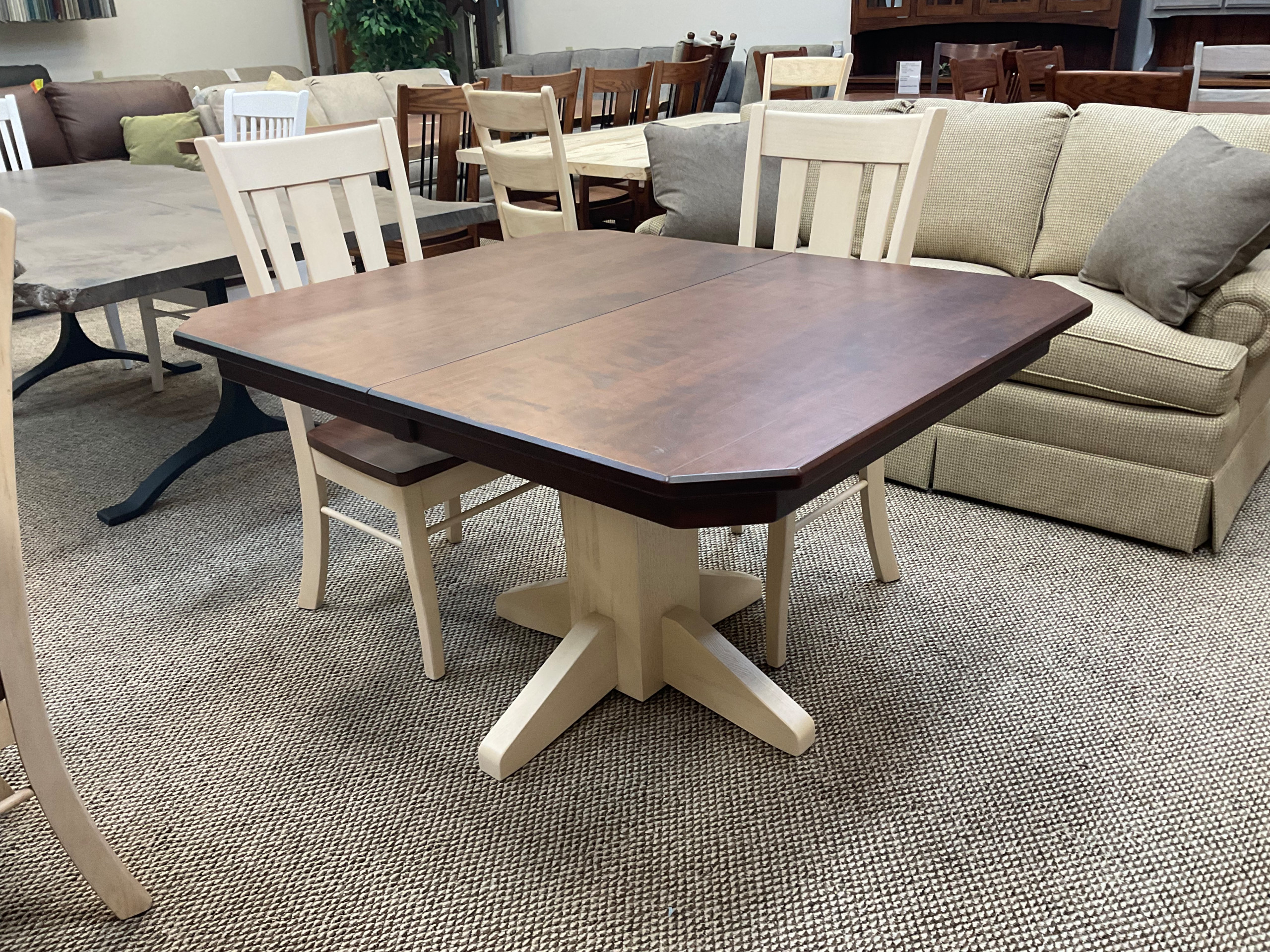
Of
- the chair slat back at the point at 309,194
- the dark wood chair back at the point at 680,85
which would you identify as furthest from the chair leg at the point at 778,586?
the dark wood chair back at the point at 680,85

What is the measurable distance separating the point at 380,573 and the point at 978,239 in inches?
74.5

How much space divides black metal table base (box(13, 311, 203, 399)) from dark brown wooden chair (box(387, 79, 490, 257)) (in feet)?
3.59

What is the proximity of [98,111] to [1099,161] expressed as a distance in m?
5.26

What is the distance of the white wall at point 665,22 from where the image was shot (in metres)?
6.61

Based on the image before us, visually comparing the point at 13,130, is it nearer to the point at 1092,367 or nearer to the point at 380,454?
the point at 380,454

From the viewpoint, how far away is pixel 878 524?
197cm

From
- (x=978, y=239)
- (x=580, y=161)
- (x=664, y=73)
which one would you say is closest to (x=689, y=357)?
(x=978, y=239)

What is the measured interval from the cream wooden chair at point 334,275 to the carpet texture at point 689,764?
211 mm

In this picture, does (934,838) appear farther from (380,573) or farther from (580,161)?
(580,161)

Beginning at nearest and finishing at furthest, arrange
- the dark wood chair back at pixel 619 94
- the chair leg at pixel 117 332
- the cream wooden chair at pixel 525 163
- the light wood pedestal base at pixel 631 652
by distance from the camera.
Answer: the light wood pedestal base at pixel 631 652 < the cream wooden chair at pixel 525 163 < the chair leg at pixel 117 332 < the dark wood chair back at pixel 619 94

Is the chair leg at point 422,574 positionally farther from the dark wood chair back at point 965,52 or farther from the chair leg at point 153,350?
the dark wood chair back at point 965,52

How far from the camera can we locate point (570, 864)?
4.53 feet

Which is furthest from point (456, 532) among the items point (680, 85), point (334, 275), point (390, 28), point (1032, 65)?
point (390, 28)

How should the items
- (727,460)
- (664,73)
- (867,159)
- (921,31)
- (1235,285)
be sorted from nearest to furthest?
(727,460), (867,159), (1235,285), (664,73), (921,31)
